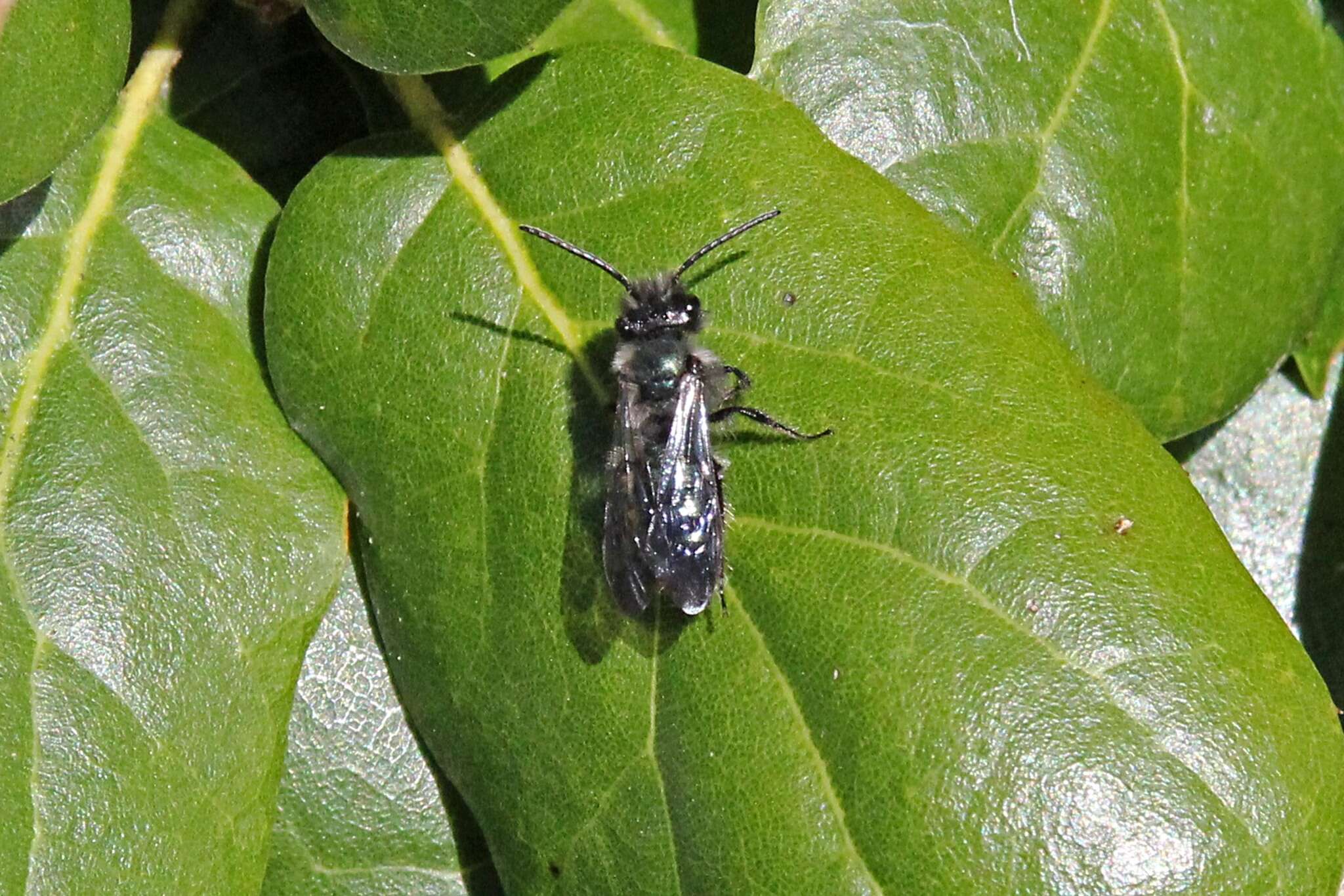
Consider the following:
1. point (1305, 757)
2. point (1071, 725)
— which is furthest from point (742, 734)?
point (1305, 757)

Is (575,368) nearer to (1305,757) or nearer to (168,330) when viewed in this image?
(168,330)

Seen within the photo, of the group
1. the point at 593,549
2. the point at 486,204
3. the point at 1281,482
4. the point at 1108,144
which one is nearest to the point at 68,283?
the point at 486,204

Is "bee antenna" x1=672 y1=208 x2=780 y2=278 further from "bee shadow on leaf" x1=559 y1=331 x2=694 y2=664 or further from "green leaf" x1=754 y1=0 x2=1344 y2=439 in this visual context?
"green leaf" x1=754 y1=0 x2=1344 y2=439

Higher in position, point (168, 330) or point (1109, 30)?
point (1109, 30)

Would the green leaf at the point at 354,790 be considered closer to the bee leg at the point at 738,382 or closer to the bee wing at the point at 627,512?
the bee wing at the point at 627,512

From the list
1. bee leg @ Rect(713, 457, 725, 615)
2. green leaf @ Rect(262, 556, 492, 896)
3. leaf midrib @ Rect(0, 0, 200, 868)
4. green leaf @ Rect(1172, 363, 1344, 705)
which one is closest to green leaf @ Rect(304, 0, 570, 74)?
leaf midrib @ Rect(0, 0, 200, 868)

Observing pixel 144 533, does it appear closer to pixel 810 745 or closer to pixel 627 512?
pixel 627 512

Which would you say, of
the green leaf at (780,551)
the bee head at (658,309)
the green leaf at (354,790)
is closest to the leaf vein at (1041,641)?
the green leaf at (780,551)
